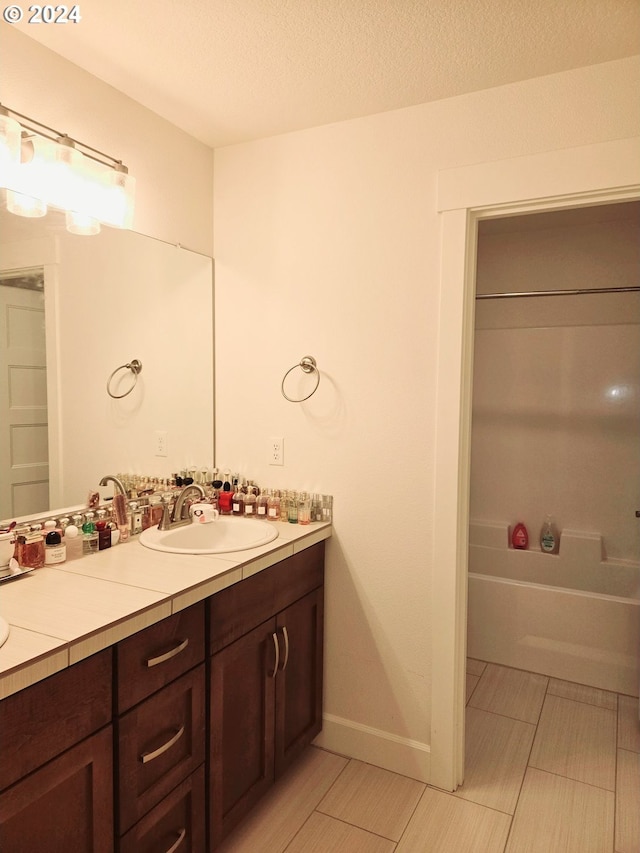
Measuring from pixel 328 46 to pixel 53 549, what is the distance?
166 centimetres

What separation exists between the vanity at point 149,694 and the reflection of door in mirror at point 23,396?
0.26 metres

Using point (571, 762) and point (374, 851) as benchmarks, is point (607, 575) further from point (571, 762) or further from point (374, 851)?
point (374, 851)

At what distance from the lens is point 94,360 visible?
188 centimetres

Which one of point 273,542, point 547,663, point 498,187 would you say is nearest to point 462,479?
point 273,542

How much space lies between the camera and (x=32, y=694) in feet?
3.43

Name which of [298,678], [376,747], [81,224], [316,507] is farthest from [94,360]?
[376,747]

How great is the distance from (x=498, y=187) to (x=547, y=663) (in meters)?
2.22

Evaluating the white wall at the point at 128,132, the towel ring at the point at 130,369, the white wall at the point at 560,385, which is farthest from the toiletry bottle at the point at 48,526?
the white wall at the point at 560,385

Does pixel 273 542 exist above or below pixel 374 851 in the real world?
above

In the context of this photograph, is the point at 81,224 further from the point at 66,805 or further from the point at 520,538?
the point at 520,538

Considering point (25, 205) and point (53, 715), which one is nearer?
point (53, 715)

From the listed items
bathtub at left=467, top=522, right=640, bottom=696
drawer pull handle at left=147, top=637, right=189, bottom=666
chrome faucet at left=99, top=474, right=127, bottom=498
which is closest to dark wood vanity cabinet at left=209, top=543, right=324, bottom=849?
drawer pull handle at left=147, top=637, right=189, bottom=666

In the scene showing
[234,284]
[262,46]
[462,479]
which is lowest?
[462,479]

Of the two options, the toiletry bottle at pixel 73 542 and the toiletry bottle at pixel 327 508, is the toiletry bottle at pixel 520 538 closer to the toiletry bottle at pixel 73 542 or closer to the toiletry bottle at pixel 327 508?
the toiletry bottle at pixel 327 508
